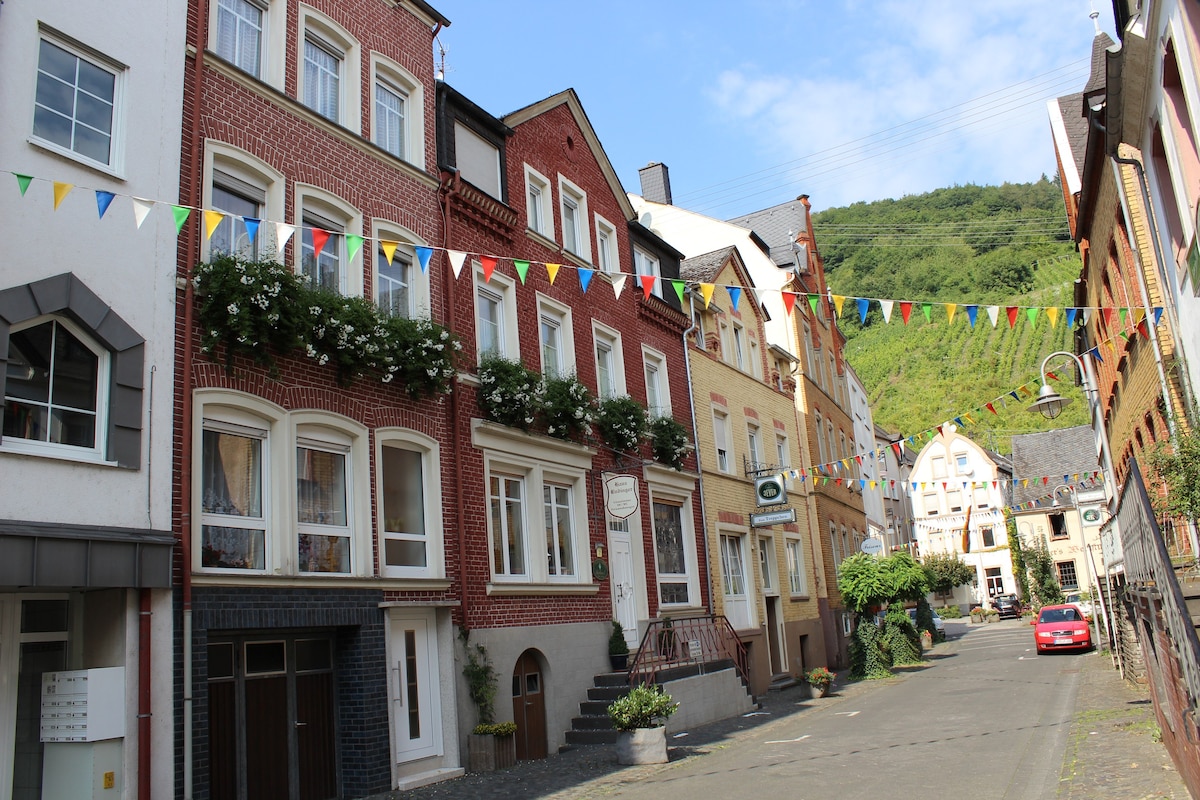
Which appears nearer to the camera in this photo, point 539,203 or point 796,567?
point 539,203

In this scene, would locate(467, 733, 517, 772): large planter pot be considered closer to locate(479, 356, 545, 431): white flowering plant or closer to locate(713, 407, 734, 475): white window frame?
locate(479, 356, 545, 431): white flowering plant

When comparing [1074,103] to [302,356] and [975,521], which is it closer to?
[302,356]

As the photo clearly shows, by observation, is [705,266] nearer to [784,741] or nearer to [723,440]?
[723,440]

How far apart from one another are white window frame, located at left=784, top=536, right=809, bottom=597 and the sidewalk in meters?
9.13

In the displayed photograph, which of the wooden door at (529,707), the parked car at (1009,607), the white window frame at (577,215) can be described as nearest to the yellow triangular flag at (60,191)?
the wooden door at (529,707)

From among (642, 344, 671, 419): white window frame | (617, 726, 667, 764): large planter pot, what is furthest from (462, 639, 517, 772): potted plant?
→ (642, 344, 671, 419): white window frame

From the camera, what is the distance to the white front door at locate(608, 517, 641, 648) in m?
17.3

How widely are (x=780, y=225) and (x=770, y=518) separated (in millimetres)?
16313

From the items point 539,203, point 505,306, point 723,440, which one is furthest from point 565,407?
point 723,440

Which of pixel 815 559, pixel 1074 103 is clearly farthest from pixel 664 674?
pixel 1074 103

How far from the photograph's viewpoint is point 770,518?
23.2 m

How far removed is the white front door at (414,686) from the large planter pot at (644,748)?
2480 mm

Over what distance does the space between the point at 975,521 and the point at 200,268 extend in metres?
64.2

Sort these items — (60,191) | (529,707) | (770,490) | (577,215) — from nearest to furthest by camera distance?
1. (60,191)
2. (529,707)
3. (577,215)
4. (770,490)
